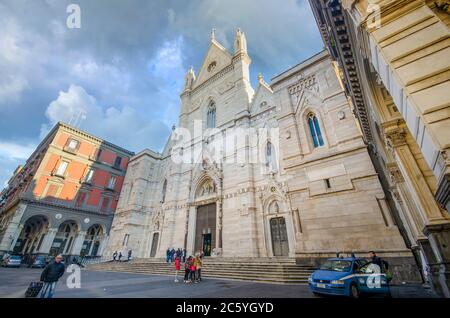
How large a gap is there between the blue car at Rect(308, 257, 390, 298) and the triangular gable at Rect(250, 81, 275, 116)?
13937 mm

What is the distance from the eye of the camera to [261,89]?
19469 mm

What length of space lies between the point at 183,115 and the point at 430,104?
25.7 m

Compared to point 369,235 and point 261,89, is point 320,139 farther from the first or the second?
point 261,89

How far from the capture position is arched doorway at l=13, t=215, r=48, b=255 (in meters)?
22.5

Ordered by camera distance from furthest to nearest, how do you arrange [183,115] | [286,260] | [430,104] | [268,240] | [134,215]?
[183,115], [134,215], [268,240], [286,260], [430,104]

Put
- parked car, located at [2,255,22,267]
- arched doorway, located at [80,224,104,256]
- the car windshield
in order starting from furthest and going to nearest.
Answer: arched doorway, located at [80,224,104,256], parked car, located at [2,255,22,267], the car windshield

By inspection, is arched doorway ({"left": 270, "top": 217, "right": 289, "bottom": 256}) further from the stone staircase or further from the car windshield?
the car windshield

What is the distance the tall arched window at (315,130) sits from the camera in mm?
12336

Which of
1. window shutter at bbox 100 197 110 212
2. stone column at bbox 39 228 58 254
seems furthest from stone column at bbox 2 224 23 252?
window shutter at bbox 100 197 110 212

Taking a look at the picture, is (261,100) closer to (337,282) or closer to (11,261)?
(337,282)

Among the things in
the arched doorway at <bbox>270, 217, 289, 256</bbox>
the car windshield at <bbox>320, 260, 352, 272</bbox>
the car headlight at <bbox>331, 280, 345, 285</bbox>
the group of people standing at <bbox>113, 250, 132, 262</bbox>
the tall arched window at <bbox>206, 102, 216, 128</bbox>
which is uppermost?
the tall arched window at <bbox>206, 102, 216, 128</bbox>

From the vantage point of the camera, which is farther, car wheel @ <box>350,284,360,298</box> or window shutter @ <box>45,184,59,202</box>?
window shutter @ <box>45,184,59,202</box>

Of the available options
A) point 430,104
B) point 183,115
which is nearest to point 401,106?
point 430,104

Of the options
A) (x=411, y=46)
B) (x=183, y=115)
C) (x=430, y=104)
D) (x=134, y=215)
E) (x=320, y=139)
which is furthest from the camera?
(x=183, y=115)
